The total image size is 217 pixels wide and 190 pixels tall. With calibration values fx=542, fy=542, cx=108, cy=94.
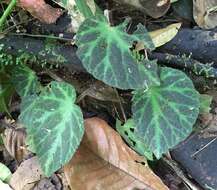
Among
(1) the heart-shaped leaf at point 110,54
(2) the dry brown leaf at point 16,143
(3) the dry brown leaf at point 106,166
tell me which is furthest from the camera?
(2) the dry brown leaf at point 16,143

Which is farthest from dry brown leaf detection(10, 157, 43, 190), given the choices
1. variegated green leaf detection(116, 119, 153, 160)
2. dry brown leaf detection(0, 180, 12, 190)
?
variegated green leaf detection(116, 119, 153, 160)

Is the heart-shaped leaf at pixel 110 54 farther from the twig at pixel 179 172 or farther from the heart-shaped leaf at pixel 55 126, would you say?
the twig at pixel 179 172

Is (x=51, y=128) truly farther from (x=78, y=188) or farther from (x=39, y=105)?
(x=78, y=188)

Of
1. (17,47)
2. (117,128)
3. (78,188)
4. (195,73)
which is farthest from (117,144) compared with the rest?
(17,47)

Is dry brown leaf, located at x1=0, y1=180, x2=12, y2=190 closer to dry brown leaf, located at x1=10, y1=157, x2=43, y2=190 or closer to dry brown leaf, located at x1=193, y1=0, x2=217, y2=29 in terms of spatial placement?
dry brown leaf, located at x1=10, y1=157, x2=43, y2=190

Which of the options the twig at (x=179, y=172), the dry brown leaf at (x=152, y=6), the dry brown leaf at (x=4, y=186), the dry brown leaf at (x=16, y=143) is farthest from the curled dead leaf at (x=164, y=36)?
the dry brown leaf at (x=4, y=186)

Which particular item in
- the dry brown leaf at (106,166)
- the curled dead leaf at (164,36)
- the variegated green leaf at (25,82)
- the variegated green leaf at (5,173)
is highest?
the variegated green leaf at (25,82)
